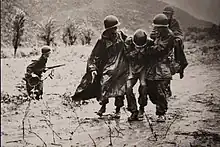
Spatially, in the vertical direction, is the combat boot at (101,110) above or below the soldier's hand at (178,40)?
below

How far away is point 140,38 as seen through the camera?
339 cm

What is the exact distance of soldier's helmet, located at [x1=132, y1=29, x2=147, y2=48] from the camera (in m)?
3.38

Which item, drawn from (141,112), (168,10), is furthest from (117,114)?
(168,10)

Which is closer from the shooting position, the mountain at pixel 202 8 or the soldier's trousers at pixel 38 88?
the soldier's trousers at pixel 38 88

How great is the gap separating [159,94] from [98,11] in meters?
0.80

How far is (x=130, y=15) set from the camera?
3426 mm

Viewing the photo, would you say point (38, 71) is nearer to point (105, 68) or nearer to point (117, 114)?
point (105, 68)

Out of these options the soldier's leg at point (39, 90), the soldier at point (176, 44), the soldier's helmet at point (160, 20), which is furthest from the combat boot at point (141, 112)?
the soldier's leg at point (39, 90)

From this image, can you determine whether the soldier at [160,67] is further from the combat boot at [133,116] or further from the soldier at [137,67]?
the combat boot at [133,116]

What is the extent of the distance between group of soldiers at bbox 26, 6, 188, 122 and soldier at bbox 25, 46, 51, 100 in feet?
0.16

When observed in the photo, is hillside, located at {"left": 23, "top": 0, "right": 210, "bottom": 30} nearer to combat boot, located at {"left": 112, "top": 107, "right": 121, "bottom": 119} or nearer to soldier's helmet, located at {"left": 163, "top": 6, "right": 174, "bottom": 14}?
soldier's helmet, located at {"left": 163, "top": 6, "right": 174, "bottom": 14}

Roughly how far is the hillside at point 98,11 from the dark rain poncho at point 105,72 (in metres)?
0.14

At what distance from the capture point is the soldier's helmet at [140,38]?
3385 mm

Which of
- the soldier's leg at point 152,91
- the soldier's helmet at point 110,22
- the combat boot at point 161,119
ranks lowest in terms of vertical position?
the combat boot at point 161,119
